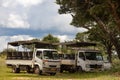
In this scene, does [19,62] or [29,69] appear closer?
[29,69]

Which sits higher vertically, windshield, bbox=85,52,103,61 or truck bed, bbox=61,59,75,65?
windshield, bbox=85,52,103,61

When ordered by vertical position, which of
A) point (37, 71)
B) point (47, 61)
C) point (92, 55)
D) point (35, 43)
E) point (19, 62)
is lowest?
point (37, 71)

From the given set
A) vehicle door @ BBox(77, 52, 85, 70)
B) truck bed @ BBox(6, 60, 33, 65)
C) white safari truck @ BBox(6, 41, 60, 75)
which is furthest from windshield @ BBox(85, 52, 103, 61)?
truck bed @ BBox(6, 60, 33, 65)

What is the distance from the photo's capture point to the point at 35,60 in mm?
38656

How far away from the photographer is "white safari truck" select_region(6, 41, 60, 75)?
3762cm

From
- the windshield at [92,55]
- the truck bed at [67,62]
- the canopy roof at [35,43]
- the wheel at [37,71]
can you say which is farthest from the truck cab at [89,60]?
the canopy roof at [35,43]

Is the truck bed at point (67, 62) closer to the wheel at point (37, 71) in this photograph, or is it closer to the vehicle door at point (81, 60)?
the vehicle door at point (81, 60)

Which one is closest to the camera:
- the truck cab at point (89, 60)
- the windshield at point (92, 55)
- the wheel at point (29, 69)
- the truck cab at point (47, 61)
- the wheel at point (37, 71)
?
the truck cab at point (47, 61)

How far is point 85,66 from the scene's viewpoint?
38938 millimetres

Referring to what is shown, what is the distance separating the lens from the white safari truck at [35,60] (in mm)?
37625

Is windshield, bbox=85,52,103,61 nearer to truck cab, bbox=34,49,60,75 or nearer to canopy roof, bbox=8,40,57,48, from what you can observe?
truck cab, bbox=34,49,60,75

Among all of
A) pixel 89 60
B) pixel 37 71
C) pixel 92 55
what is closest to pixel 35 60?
pixel 37 71

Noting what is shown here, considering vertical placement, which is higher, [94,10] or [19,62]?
[94,10]

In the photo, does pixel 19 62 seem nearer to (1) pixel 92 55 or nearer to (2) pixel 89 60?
(2) pixel 89 60
